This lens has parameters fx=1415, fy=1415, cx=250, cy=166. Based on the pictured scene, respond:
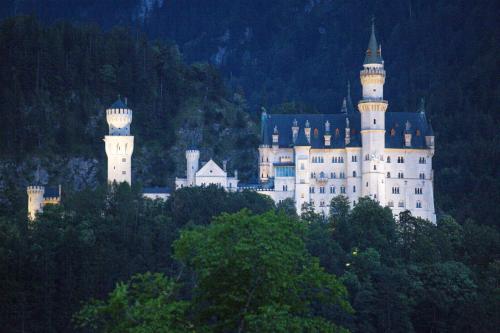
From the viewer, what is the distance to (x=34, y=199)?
335 ft

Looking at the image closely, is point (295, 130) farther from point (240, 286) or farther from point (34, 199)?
point (240, 286)

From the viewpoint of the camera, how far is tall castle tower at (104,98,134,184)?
10344cm

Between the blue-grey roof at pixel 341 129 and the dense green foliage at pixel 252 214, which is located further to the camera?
the blue-grey roof at pixel 341 129

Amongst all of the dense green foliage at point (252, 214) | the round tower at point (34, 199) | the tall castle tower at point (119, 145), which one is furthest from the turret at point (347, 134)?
the round tower at point (34, 199)

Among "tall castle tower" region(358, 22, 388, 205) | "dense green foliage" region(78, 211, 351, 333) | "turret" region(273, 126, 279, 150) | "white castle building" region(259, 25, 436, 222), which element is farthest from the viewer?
"turret" region(273, 126, 279, 150)

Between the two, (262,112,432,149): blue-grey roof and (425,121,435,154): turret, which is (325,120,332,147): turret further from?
(425,121,435,154): turret

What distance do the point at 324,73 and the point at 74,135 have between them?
57.0m

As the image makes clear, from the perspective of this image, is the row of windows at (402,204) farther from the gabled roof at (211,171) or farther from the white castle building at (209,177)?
the gabled roof at (211,171)

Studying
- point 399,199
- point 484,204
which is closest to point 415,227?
point 399,199

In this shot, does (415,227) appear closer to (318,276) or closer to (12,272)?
(12,272)

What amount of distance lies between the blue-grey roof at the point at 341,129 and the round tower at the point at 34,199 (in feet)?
58.1

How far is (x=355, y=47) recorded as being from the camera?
17212cm

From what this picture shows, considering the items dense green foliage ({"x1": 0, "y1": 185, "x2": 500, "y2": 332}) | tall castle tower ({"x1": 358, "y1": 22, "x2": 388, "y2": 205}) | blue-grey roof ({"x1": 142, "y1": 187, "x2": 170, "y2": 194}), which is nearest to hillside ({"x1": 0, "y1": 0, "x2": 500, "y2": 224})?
tall castle tower ({"x1": 358, "y1": 22, "x2": 388, "y2": 205})

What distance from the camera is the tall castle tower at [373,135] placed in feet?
342
